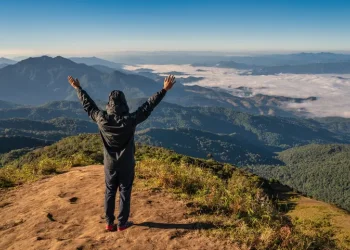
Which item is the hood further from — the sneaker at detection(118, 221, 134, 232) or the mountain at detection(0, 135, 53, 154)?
the mountain at detection(0, 135, 53, 154)

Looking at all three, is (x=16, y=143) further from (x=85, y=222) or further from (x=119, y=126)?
(x=119, y=126)

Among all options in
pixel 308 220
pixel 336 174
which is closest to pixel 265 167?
pixel 336 174

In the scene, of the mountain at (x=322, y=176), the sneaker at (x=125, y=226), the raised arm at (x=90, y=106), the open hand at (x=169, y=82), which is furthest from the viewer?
the mountain at (x=322, y=176)

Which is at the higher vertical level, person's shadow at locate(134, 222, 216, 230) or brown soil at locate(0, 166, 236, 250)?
person's shadow at locate(134, 222, 216, 230)

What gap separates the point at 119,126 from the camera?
6254 mm

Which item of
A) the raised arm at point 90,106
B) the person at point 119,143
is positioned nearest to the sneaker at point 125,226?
the person at point 119,143

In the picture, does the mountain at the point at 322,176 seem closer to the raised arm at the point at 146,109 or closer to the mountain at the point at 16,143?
the mountain at the point at 16,143

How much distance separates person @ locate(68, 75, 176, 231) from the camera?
6.29 m

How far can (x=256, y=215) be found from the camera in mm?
6992

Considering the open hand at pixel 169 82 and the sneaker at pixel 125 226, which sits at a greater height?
the open hand at pixel 169 82

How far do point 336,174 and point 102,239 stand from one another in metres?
157

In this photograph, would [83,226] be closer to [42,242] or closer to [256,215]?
[42,242]

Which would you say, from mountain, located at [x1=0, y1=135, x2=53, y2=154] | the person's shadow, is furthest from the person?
mountain, located at [x1=0, y1=135, x2=53, y2=154]

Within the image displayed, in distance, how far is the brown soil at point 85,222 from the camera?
596 cm
